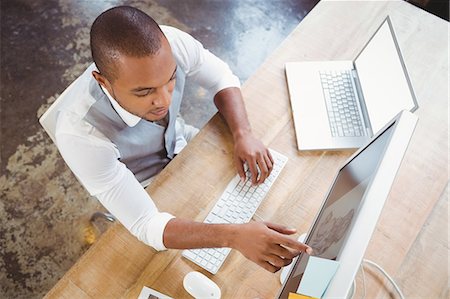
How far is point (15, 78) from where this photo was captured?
2439 millimetres

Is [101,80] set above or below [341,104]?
above

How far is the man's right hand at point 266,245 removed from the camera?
1066 mm

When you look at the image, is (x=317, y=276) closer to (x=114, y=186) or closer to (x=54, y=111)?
(x=114, y=186)

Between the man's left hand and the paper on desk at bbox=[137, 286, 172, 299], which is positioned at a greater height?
the man's left hand

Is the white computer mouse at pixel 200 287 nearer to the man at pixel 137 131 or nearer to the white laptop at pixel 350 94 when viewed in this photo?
the man at pixel 137 131

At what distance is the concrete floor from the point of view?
1995 millimetres

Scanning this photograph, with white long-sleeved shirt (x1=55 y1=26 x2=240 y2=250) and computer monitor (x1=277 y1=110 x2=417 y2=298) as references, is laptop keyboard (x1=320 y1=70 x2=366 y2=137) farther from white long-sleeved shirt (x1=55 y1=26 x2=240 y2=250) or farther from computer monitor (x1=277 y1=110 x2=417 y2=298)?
white long-sleeved shirt (x1=55 y1=26 x2=240 y2=250)

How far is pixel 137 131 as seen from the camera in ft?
4.15

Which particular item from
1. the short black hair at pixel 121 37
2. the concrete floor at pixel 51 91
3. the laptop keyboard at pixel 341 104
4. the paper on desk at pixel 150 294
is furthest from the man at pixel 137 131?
the concrete floor at pixel 51 91

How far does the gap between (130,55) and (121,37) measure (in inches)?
1.7

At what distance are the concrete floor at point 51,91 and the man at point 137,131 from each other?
877 mm

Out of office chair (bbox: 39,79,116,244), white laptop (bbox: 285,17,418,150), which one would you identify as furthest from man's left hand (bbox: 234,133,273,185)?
office chair (bbox: 39,79,116,244)

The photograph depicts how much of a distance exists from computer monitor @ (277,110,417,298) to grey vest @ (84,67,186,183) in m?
0.54

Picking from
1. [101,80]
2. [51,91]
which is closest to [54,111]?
[101,80]
